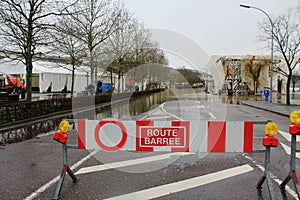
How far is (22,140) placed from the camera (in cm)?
826

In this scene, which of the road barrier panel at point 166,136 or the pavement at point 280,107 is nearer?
the road barrier panel at point 166,136

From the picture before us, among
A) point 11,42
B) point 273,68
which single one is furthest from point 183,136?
point 273,68

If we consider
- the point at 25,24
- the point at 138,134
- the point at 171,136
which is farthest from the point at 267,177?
the point at 25,24

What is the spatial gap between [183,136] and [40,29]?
39.2 ft

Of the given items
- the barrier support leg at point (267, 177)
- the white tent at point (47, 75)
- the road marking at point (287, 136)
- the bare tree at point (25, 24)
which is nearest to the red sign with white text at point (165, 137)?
the barrier support leg at point (267, 177)

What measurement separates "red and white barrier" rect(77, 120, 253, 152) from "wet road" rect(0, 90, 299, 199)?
542mm

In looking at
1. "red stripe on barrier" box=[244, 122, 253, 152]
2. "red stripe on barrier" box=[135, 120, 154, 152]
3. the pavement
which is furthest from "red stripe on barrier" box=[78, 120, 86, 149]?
the pavement

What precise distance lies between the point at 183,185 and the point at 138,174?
0.97 metres

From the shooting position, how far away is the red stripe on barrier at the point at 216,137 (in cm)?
461

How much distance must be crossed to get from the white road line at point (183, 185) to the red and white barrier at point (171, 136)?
527 millimetres

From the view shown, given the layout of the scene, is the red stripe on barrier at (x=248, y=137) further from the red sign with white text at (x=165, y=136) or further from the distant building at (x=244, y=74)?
the distant building at (x=244, y=74)

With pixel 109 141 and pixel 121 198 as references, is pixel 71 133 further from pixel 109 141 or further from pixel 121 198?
pixel 121 198

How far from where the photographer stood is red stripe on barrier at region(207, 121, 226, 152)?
15.1 feet

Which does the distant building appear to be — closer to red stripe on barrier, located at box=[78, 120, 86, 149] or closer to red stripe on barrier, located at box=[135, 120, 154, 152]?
red stripe on barrier, located at box=[135, 120, 154, 152]
